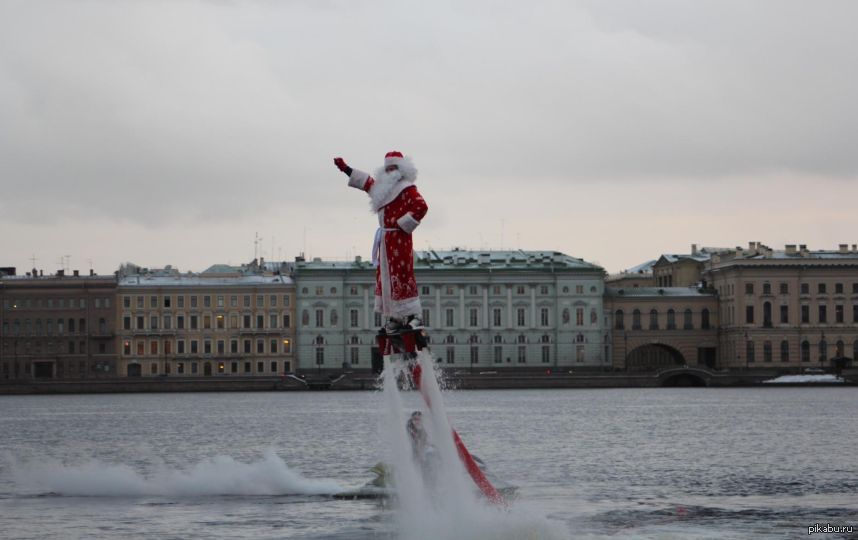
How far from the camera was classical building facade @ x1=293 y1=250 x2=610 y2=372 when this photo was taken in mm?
129000

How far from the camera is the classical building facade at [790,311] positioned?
129 m

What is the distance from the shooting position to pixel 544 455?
45.6 m

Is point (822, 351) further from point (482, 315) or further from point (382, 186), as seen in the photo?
point (382, 186)

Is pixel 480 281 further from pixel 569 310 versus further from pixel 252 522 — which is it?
pixel 252 522

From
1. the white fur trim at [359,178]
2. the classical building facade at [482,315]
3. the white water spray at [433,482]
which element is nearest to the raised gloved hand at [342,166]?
the white fur trim at [359,178]

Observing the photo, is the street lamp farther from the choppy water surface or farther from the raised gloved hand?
the raised gloved hand

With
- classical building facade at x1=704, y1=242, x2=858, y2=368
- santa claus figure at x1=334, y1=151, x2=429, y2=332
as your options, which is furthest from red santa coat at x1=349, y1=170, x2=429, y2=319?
classical building facade at x1=704, y1=242, x2=858, y2=368

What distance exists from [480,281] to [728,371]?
19454mm

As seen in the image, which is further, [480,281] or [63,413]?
[480,281]

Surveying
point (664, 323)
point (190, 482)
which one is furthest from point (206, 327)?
point (190, 482)

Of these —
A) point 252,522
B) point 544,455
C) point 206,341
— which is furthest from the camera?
point 206,341

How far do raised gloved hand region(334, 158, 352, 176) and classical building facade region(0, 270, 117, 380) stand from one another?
111 meters

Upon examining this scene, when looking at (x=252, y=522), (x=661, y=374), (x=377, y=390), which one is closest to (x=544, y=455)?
(x=252, y=522)

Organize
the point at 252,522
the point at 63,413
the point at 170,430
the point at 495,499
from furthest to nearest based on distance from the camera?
the point at 63,413
the point at 170,430
the point at 252,522
the point at 495,499
